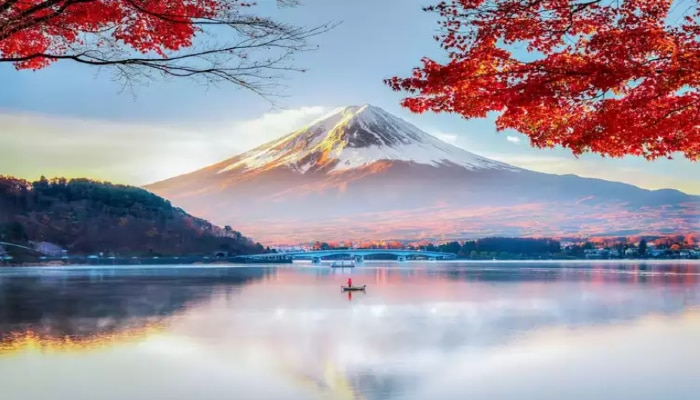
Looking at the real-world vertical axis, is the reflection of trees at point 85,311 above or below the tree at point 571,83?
below

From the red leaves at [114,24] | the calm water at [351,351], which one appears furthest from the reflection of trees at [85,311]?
the red leaves at [114,24]

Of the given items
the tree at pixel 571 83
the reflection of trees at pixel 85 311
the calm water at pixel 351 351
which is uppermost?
the tree at pixel 571 83

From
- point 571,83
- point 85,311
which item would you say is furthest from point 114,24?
point 85,311

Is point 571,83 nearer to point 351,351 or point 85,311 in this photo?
point 351,351

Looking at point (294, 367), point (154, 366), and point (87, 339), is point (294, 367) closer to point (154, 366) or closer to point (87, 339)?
point (154, 366)

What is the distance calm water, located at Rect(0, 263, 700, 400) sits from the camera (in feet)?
28.1

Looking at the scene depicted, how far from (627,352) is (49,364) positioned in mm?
8205

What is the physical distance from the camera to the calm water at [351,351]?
858 centimetres

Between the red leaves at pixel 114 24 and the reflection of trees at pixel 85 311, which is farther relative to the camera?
the reflection of trees at pixel 85 311

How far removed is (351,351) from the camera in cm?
1134

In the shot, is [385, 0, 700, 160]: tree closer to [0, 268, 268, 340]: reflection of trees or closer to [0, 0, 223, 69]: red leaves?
[0, 0, 223, 69]: red leaves

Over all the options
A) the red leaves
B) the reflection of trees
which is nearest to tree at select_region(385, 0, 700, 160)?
the red leaves

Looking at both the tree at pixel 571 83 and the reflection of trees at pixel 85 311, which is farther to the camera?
the reflection of trees at pixel 85 311

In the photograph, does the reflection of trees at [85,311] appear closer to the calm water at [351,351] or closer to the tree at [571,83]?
the calm water at [351,351]
